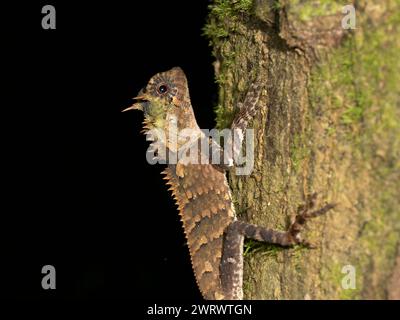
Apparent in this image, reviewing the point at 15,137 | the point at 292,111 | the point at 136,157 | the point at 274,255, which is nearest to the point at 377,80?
the point at 292,111

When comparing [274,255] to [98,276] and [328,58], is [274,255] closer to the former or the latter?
[328,58]

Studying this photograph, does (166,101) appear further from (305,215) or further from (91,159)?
(91,159)

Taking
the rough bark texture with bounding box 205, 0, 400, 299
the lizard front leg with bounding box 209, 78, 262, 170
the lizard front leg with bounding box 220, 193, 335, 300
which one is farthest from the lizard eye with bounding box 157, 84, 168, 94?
the lizard front leg with bounding box 220, 193, 335, 300

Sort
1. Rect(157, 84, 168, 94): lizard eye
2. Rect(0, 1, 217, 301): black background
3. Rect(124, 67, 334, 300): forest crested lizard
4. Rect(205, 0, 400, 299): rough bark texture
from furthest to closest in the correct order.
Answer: Rect(0, 1, 217, 301): black background, Rect(157, 84, 168, 94): lizard eye, Rect(124, 67, 334, 300): forest crested lizard, Rect(205, 0, 400, 299): rough bark texture

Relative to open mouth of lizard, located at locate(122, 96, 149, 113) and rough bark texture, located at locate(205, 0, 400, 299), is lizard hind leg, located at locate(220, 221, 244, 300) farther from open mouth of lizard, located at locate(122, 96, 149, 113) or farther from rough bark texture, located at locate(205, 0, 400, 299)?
open mouth of lizard, located at locate(122, 96, 149, 113)

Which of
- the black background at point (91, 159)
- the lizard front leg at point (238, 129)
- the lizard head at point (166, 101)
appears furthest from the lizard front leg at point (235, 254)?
the black background at point (91, 159)

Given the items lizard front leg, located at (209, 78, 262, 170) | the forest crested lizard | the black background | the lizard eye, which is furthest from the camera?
the black background

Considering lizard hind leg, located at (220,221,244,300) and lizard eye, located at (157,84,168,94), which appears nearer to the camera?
lizard hind leg, located at (220,221,244,300)

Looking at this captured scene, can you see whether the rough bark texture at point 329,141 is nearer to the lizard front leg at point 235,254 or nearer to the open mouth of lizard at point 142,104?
the lizard front leg at point 235,254
